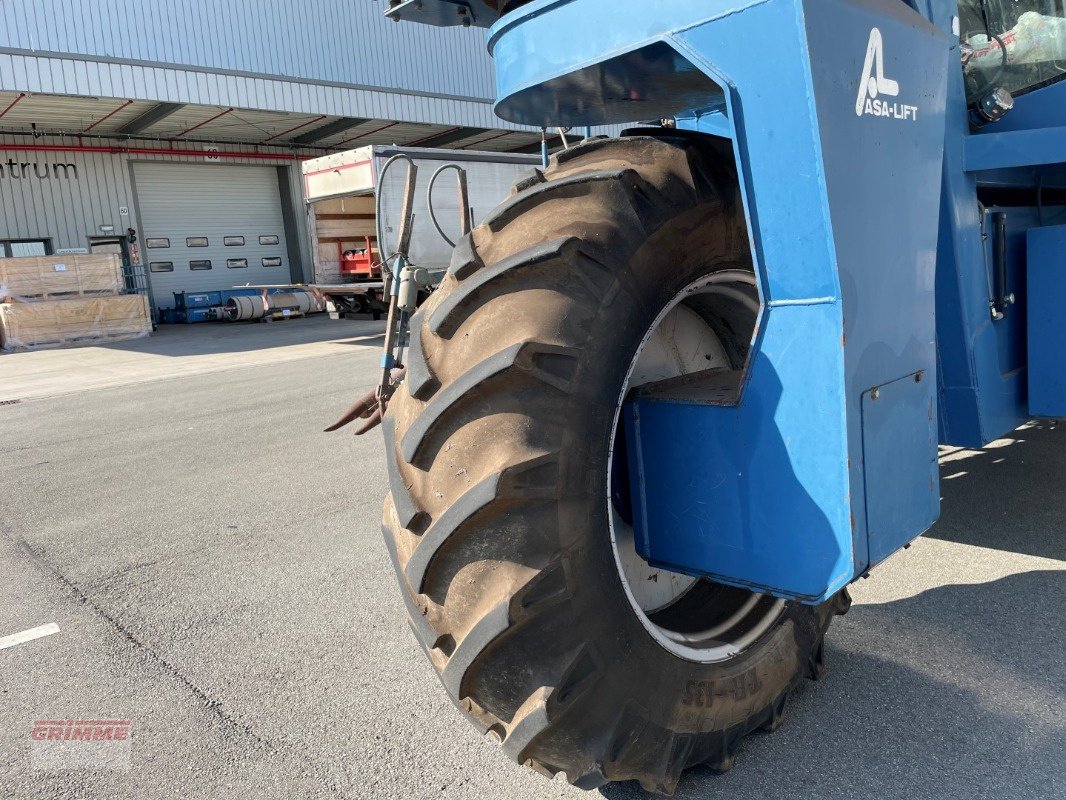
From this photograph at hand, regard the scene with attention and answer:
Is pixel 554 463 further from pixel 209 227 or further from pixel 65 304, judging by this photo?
pixel 209 227

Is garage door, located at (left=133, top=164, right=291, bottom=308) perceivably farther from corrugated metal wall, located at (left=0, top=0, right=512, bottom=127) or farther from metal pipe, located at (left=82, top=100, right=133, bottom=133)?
corrugated metal wall, located at (left=0, top=0, right=512, bottom=127)

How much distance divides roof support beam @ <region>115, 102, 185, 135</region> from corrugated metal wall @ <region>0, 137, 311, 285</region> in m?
0.82

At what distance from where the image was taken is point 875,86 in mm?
2037

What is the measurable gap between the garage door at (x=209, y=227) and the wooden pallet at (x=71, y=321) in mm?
5178

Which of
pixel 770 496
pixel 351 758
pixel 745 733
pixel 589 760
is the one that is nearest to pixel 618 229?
pixel 770 496

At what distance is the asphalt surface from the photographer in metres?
2.54

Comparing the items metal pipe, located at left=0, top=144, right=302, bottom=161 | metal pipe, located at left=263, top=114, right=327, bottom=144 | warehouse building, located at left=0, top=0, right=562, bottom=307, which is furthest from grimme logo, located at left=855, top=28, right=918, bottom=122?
metal pipe, located at left=0, top=144, right=302, bottom=161

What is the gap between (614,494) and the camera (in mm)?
2387

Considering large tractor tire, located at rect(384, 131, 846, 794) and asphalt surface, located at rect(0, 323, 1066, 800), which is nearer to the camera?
large tractor tire, located at rect(384, 131, 846, 794)

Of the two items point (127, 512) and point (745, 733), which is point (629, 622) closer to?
point (745, 733)

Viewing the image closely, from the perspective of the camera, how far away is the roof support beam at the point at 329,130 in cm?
2375
